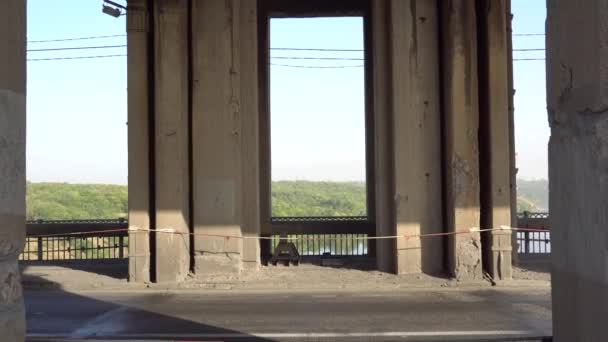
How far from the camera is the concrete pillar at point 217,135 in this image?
42.8 feet

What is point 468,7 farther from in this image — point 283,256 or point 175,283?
point 175,283

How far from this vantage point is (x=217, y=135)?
1311 centimetres

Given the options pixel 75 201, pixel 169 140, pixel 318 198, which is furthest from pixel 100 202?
pixel 169 140

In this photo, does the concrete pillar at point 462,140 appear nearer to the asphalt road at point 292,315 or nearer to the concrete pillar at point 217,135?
the asphalt road at point 292,315

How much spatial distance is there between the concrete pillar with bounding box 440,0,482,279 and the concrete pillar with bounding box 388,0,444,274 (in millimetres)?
323

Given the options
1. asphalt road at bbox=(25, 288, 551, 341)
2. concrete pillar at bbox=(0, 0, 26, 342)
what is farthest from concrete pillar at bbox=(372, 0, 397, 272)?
concrete pillar at bbox=(0, 0, 26, 342)

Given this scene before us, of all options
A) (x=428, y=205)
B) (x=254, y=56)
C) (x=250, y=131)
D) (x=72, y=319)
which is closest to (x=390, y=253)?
(x=428, y=205)

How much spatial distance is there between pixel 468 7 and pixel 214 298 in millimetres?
7515

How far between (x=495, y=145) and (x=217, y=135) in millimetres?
5516

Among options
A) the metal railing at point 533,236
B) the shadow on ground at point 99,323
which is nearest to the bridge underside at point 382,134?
the shadow on ground at point 99,323

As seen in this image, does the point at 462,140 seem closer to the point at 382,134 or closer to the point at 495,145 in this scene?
the point at 495,145

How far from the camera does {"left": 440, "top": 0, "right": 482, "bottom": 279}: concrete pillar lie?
12.7m

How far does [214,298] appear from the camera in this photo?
11656mm

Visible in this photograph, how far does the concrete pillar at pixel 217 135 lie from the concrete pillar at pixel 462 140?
167 inches
